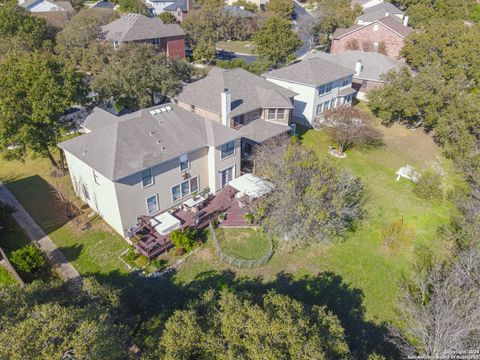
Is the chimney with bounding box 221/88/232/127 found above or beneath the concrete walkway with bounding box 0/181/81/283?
above

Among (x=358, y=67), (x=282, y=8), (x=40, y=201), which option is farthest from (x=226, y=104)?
(x=282, y=8)

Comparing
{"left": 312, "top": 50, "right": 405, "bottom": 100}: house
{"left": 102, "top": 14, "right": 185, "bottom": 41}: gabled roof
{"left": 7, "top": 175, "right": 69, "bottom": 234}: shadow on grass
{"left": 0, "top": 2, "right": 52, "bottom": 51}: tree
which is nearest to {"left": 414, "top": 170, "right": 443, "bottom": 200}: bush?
{"left": 312, "top": 50, "right": 405, "bottom": 100}: house

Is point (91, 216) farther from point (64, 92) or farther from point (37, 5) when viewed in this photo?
point (37, 5)

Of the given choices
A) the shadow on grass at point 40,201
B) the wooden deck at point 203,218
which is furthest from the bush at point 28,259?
the wooden deck at point 203,218

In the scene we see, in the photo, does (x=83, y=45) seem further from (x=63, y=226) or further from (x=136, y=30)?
(x=63, y=226)

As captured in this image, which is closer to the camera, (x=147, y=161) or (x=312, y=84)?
(x=147, y=161)

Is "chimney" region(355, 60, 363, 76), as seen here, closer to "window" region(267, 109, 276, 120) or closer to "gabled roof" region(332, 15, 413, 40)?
"gabled roof" region(332, 15, 413, 40)
